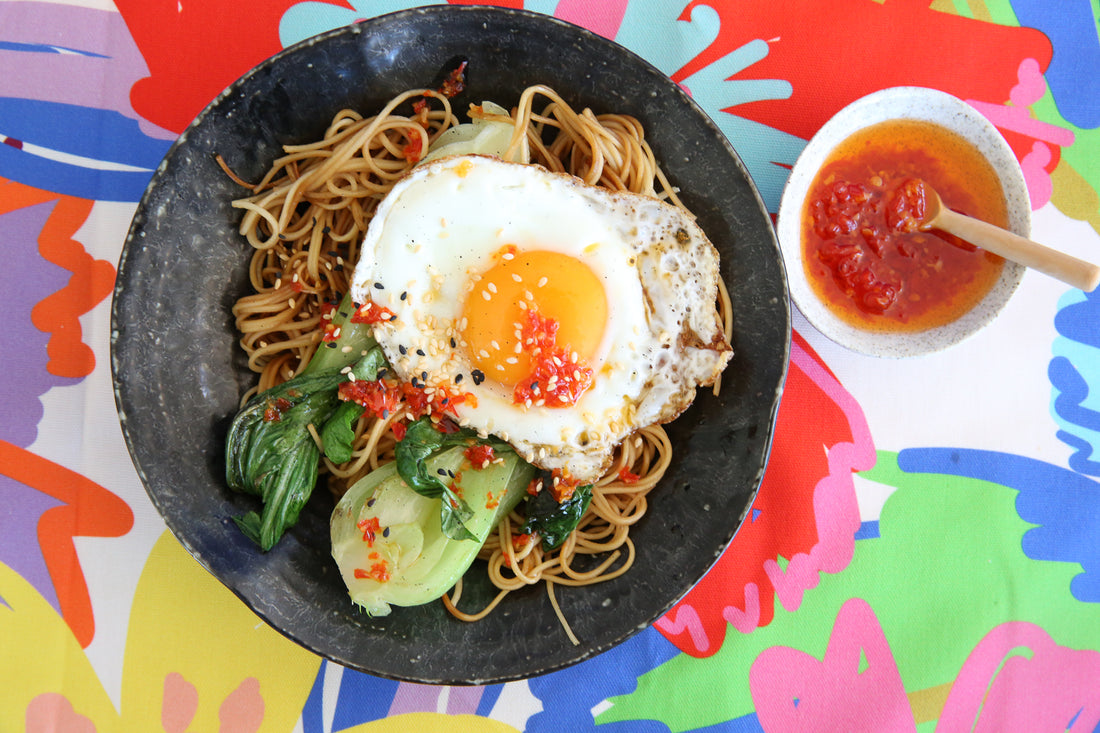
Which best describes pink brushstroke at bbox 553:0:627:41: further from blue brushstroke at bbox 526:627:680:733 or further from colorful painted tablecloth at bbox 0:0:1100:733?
blue brushstroke at bbox 526:627:680:733

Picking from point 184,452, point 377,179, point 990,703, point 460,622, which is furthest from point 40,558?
point 990,703

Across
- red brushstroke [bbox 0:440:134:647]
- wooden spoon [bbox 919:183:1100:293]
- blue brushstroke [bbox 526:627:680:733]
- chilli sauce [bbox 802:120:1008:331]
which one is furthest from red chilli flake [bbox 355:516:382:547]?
wooden spoon [bbox 919:183:1100:293]

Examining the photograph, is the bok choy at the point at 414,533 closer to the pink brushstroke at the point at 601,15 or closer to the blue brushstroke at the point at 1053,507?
the pink brushstroke at the point at 601,15

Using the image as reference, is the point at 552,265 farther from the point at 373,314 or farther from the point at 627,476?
the point at 627,476

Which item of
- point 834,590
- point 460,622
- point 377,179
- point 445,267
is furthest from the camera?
point 834,590

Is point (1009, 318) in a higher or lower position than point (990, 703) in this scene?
higher

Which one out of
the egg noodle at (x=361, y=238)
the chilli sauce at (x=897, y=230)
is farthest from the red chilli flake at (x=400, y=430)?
the chilli sauce at (x=897, y=230)

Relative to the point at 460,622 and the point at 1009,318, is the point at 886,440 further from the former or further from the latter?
the point at 460,622
